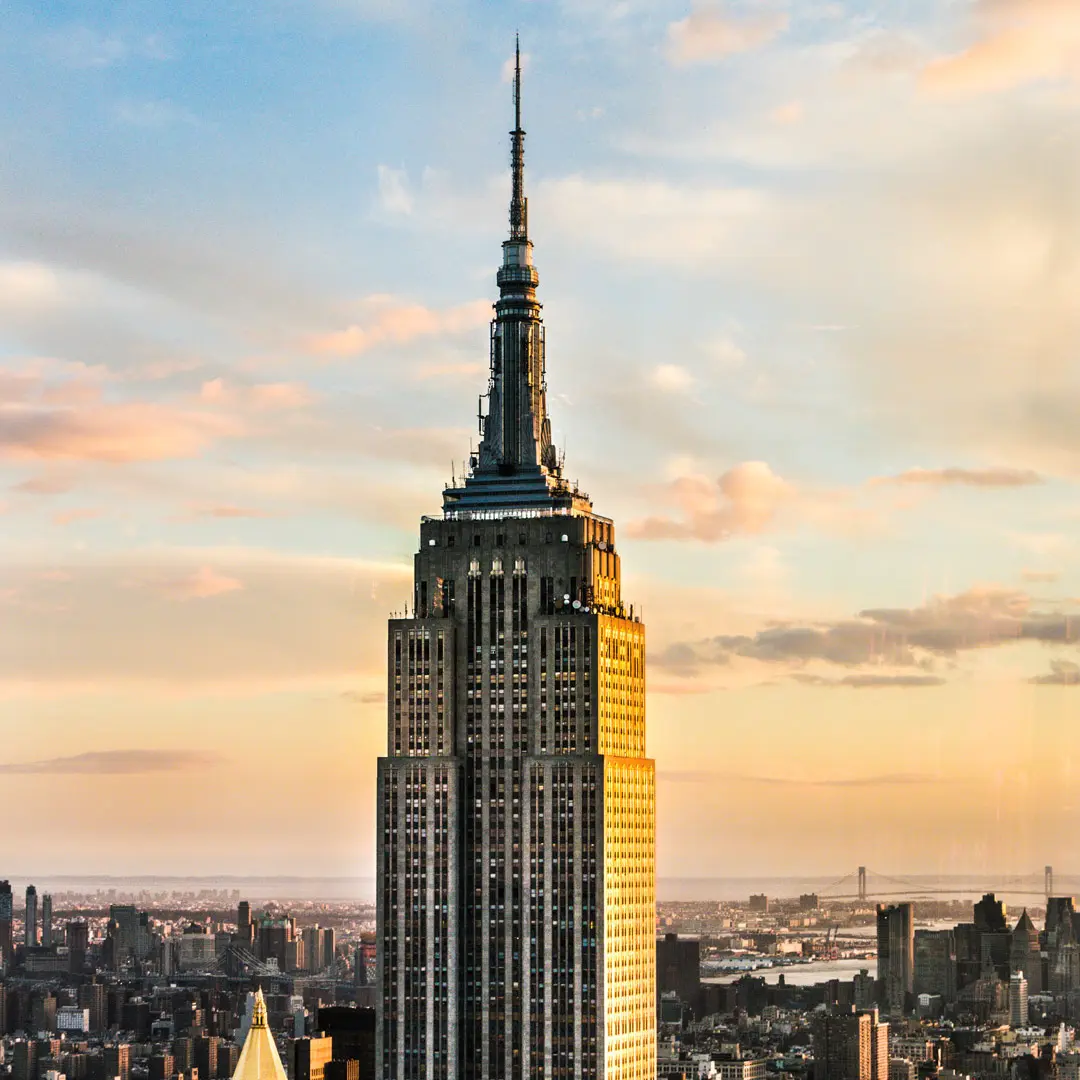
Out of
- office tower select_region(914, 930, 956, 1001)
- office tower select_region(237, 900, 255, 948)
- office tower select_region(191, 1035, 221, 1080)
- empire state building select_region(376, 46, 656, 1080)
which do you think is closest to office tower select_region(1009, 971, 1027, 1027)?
office tower select_region(914, 930, 956, 1001)

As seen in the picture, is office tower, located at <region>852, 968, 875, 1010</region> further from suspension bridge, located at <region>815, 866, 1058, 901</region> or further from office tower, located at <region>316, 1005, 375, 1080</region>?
office tower, located at <region>316, 1005, 375, 1080</region>

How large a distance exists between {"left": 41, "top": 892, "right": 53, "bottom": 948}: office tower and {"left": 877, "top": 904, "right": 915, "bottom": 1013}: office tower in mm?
12690

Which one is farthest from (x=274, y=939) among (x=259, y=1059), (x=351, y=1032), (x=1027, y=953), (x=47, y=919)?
(x=1027, y=953)

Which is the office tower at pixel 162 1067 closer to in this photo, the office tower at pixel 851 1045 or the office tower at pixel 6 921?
the office tower at pixel 6 921

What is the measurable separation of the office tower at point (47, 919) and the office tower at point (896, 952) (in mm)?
12690

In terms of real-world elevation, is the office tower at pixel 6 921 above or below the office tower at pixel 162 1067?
above

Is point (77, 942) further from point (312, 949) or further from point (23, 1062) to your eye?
point (312, 949)

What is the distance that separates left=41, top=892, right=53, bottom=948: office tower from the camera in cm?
3569

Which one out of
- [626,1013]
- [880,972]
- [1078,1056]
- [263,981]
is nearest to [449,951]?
[626,1013]

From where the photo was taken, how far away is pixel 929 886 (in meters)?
25.7

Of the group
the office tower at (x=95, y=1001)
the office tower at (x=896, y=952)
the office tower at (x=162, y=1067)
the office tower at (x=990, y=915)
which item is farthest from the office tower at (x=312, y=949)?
the office tower at (x=990, y=915)

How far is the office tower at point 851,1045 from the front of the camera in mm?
31234

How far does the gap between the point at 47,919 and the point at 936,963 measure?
14835 mm

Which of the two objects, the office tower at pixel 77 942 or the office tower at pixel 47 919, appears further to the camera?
the office tower at pixel 77 942
